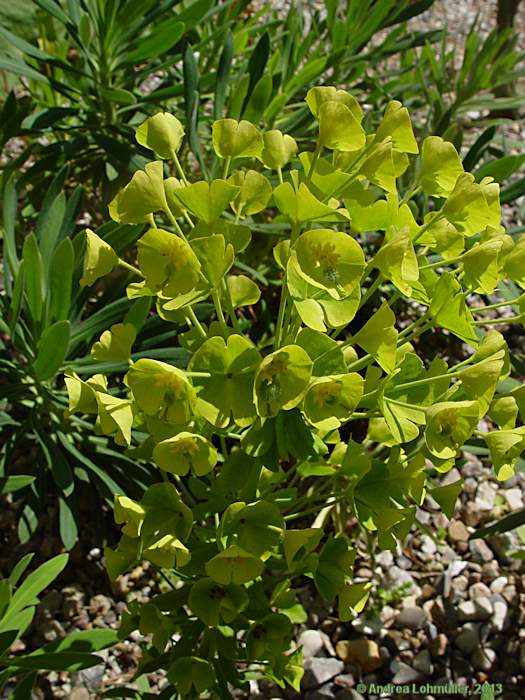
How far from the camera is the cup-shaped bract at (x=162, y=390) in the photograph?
32.8 inches

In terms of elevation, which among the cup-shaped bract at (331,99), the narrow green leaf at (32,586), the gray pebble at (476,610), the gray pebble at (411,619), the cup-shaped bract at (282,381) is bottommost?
the gray pebble at (411,619)

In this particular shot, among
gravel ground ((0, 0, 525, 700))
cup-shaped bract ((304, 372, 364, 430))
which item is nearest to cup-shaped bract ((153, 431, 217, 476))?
cup-shaped bract ((304, 372, 364, 430))

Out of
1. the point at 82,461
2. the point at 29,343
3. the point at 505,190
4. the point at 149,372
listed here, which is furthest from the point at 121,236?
the point at 505,190

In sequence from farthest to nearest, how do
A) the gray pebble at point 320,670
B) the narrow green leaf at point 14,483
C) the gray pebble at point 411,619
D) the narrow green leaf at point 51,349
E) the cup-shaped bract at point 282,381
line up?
1. the gray pebble at point 411,619
2. the gray pebble at point 320,670
3. the narrow green leaf at point 14,483
4. the narrow green leaf at point 51,349
5. the cup-shaped bract at point 282,381

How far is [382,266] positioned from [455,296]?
0.38ft

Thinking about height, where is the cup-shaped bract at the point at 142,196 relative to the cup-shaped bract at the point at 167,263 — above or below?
above

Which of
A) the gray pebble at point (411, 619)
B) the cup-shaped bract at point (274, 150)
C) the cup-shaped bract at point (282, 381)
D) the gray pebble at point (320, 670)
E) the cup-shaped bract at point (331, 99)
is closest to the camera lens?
the cup-shaped bract at point (282, 381)

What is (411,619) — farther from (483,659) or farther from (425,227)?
(425,227)

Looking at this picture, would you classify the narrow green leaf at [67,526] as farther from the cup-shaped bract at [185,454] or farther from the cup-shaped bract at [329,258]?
the cup-shaped bract at [329,258]

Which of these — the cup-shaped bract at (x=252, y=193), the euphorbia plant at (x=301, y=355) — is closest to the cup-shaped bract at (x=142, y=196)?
the euphorbia plant at (x=301, y=355)

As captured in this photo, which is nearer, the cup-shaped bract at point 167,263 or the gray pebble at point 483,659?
the cup-shaped bract at point 167,263

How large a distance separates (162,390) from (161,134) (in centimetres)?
34

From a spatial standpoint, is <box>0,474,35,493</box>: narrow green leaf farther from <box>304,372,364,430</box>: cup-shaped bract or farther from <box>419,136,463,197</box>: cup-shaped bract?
<box>419,136,463,197</box>: cup-shaped bract

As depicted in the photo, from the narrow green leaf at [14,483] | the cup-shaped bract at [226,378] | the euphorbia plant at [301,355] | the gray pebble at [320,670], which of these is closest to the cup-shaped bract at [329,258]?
the euphorbia plant at [301,355]
